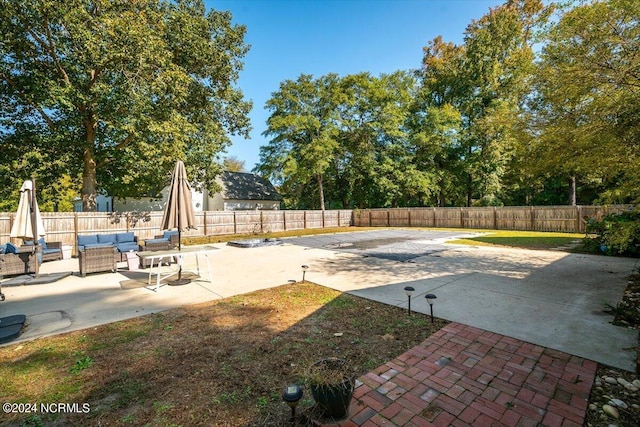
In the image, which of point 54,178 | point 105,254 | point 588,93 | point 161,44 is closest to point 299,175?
point 161,44

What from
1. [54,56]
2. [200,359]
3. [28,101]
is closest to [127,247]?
A: [200,359]

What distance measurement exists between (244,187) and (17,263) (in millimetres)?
23263

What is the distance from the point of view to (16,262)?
6.34 metres

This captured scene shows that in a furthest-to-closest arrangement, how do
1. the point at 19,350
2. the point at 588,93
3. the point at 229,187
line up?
1. the point at 229,187
2. the point at 588,93
3. the point at 19,350

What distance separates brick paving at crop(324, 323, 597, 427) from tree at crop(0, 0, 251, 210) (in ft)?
44.1

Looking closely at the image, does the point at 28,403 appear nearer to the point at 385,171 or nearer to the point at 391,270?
the point at 391,270

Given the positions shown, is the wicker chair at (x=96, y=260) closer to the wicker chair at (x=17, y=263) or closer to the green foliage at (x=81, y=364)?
the wicker chair at (x=17, y=263)

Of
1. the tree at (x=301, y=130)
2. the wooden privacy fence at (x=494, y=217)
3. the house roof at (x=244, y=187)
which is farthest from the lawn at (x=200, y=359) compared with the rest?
the house roof at (x=244, y=187)

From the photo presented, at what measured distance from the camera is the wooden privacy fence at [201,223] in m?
11.2

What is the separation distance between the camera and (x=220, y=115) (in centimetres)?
1745

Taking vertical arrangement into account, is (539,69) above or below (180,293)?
above

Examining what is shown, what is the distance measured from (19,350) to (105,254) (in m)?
4.15

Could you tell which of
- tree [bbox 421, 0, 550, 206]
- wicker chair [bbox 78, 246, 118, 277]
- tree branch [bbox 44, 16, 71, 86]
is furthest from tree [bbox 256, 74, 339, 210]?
wicker chair [bbox 78, 246, 118, 277]

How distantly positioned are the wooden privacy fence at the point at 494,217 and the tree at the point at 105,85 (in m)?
14.4
